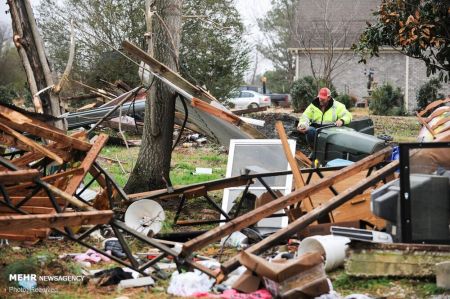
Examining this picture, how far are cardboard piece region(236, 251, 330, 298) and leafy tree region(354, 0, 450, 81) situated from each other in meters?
9.60

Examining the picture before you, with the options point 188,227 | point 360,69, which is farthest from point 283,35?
point 188,227

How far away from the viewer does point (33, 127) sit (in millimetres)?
6984

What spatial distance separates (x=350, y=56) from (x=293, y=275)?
35052mm

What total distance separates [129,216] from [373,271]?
9.17 feet

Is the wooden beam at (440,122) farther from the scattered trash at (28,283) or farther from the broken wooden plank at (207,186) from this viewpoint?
the scattered trash at (28,283)

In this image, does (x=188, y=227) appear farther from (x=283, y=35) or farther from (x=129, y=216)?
(x=283, y=35)

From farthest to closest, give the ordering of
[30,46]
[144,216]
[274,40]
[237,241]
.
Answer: [274,40], [30,46], [144,216], [237,241]

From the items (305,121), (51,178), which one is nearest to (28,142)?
(51,178)

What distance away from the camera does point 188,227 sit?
8812mm

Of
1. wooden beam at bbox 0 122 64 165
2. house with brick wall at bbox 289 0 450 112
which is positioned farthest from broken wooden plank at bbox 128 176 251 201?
house with brick wall at bbox 289 0 450 112

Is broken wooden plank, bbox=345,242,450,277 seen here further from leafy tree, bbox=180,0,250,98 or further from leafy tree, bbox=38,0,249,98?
leafy tree, bbox=180,0,250,98

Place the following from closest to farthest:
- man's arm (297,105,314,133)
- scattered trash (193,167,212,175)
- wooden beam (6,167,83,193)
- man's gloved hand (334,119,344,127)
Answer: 1. wooden beam (6,167,83,193)
2. man's gloved hand (334,119,344,127)
3. man's arm (297,105,314,133)
4. scattered trash (193,167,212,175)

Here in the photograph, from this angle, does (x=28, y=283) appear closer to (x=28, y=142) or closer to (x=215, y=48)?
(x=28, y=142)

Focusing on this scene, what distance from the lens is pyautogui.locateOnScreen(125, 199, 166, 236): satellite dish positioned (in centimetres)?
764
